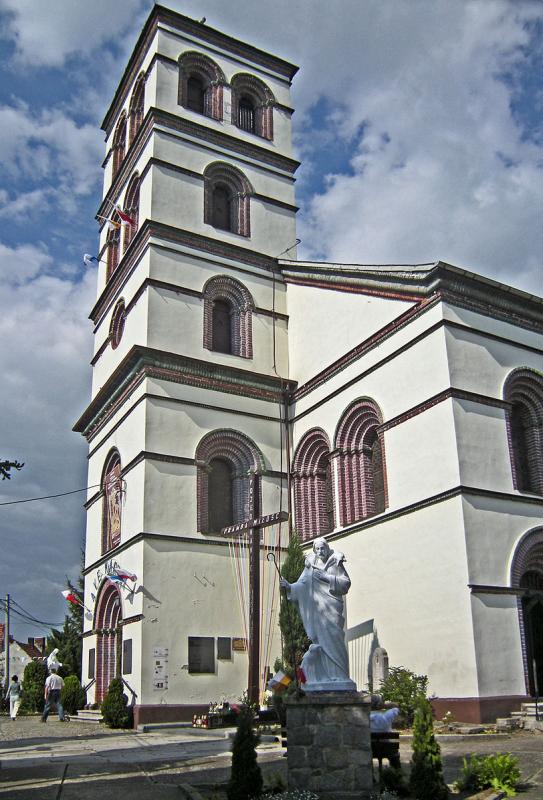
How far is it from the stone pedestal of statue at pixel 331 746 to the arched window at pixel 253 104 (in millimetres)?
22667

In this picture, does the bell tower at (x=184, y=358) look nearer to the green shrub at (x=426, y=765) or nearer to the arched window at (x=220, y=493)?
the arched window at (x=220, y=493)

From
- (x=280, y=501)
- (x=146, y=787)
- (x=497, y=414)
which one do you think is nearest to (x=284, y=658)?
(x=280, y=501)

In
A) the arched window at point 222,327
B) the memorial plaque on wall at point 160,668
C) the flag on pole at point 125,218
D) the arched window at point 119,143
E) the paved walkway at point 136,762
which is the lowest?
the paved walkway at point 136,762

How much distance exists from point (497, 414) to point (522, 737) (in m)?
6.62

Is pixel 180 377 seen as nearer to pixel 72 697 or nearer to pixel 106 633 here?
pixel 106 633

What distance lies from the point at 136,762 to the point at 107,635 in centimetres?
1059

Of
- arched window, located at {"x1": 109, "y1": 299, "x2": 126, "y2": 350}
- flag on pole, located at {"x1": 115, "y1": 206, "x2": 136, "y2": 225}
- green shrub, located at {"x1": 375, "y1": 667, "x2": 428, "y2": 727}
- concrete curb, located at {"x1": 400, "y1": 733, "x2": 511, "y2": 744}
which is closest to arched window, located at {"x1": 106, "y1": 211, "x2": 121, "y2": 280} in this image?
Result: flag on pole, located at {"x1": 115, "y1": 206, "x2": 136, "y2": 225}

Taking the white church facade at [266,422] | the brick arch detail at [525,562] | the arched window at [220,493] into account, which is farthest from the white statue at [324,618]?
the arched window at [220,493]

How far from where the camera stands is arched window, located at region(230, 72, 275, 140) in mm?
28250

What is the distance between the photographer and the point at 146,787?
33.3 feet

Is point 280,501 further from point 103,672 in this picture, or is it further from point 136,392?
point 103,672

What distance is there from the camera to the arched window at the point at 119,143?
29672 millimetres

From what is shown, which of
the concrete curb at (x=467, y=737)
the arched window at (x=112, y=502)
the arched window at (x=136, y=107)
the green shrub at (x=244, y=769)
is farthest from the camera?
the arched window at (x=136, y=107)

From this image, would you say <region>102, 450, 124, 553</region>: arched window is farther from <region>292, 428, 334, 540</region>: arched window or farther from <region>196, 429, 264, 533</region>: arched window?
<region>292, 428, 334, 540</region>: arched window
